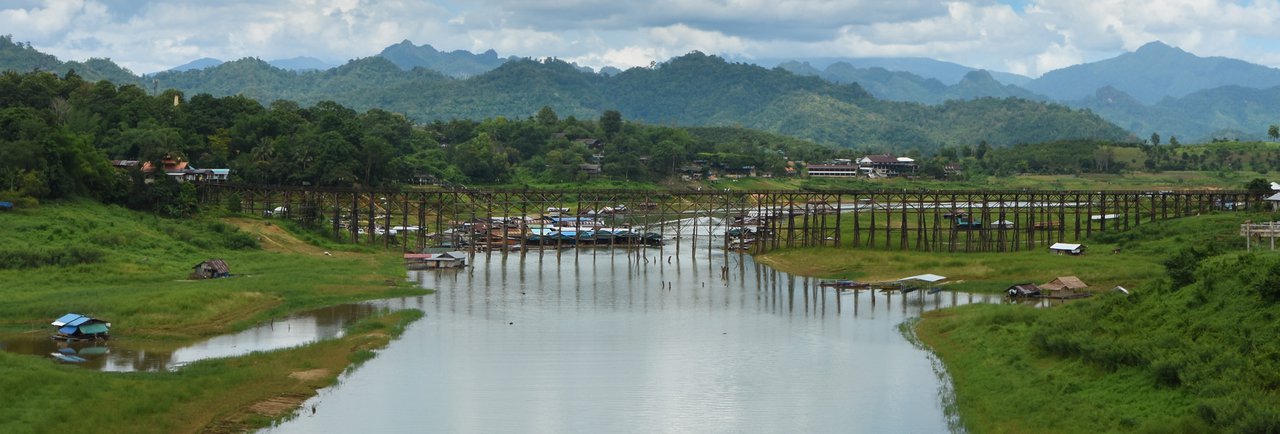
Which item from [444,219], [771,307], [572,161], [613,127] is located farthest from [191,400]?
[613,127]

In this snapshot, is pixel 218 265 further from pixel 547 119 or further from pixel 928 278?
pixel 547 119

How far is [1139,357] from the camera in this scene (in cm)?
2988

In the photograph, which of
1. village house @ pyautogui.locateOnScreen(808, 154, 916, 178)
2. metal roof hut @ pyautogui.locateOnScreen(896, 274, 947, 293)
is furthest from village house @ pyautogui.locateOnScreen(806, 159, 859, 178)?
metal roof hut @ pyautogui.locateOnScreen(896, 274, 947, 293)

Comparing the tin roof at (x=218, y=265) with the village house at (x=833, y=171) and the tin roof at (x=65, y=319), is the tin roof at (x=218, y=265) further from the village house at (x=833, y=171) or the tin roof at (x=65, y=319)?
the village house at (x=833, y=171)

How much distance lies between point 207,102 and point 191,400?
2718 inches

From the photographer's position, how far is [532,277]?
63.1 m

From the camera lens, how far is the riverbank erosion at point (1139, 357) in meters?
25.9

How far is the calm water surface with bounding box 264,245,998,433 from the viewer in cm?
3091

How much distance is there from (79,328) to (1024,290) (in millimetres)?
33624

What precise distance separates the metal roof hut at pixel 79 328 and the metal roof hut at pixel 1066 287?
33785 millimetres

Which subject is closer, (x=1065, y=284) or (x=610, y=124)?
(x=1065, y=284)

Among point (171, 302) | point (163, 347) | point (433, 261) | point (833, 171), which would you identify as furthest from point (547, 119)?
point (163, 347)

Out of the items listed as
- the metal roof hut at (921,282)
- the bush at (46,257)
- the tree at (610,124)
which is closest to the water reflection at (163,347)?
the bush at (46,257)

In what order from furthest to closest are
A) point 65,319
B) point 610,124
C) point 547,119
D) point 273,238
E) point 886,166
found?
point 547,119
point 610,124
point 886,166
point 273,238
point 65,319
